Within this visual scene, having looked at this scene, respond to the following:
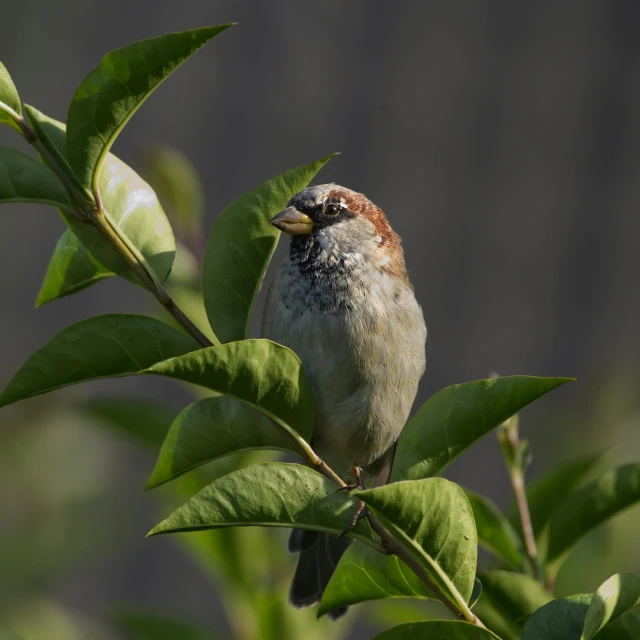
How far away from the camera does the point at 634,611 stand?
3.39 ft

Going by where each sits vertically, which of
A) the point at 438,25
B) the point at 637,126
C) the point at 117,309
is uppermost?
the point at 438,25

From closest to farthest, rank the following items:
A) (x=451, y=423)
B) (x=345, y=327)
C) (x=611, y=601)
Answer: (x=611, y=601) → (x=451, y=423) → (x=345, y=327)

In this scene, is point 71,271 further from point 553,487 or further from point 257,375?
point 553,487

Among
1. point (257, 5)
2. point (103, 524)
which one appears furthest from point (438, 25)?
point (103, 524)

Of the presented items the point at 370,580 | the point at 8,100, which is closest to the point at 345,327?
the point at 370,580

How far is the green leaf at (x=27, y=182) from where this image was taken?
3.19 feet

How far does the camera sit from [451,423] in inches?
39.8

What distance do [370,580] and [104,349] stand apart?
1.20ft

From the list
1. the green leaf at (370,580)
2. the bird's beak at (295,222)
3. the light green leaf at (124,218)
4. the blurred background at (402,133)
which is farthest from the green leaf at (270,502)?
the blurred background at (402,133)

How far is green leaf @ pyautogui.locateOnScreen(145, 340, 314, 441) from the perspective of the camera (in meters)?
0.90

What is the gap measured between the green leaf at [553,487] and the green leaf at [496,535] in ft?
0.34

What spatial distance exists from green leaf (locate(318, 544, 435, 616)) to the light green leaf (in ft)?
1.21

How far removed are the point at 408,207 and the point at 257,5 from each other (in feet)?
4.06

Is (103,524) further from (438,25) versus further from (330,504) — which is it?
(438,25)
